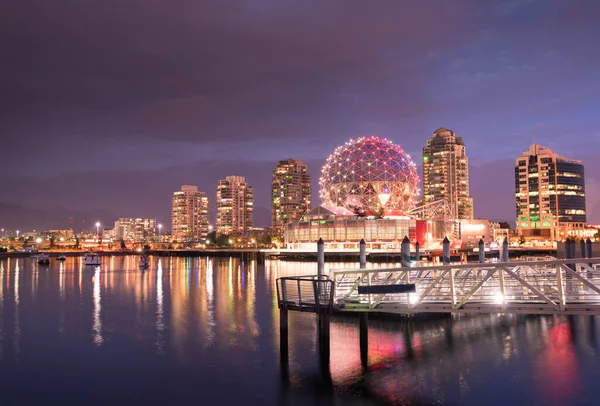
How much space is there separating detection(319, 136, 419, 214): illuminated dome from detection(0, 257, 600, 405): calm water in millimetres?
87760

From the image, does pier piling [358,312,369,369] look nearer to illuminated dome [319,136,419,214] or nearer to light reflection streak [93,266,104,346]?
light reflection streak [93,266,104,346]

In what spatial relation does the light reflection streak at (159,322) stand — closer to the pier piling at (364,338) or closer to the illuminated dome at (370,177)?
the pier piling at (364,338)

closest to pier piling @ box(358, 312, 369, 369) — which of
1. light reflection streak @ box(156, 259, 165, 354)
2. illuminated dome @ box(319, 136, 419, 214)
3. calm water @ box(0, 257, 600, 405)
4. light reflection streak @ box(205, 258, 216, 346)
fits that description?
calm water @ box(0, 257, 600, 405)

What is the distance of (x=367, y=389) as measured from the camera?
20.0 meters

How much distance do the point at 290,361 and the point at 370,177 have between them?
101 m

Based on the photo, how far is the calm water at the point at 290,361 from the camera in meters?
20.0

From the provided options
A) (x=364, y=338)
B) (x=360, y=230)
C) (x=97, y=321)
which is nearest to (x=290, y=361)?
(x=364, y=338)

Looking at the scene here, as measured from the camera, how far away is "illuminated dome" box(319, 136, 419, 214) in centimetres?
12281

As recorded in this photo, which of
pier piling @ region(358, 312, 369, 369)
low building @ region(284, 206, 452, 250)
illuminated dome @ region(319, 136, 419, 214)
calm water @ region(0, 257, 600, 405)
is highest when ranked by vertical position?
illuminated dome @ region(319, 136, 419, 214)

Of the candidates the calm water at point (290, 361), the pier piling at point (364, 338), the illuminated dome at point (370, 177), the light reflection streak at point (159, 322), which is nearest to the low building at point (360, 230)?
the illuminated dome at point (370, 177)

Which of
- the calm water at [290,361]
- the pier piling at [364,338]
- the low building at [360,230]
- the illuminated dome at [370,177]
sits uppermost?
the illuminated dome at [370,177]

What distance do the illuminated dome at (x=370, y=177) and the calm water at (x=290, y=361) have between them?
87760mm

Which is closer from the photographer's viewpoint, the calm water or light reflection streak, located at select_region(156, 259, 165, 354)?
the calm water

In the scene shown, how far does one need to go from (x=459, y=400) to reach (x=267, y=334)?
14228 millimetres
